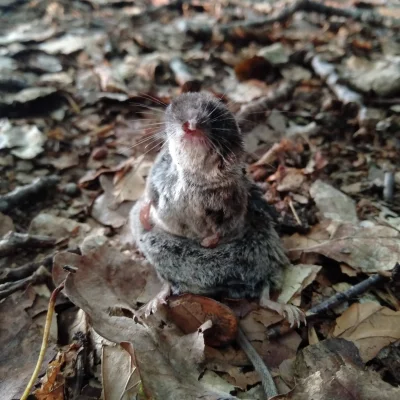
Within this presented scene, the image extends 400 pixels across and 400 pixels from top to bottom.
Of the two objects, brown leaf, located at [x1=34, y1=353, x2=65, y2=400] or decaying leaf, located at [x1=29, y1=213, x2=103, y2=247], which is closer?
brown leaf, located at [x1=34, y1=353, x2=65, y2=400]

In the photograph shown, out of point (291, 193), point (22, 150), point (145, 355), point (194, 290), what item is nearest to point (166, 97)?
point (22, 150)

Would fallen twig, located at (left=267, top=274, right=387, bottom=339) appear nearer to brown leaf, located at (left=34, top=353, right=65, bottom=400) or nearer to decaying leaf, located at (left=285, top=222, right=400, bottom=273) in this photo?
decaying leaf, located at (left=285, top=222, right=400, bottom=273)

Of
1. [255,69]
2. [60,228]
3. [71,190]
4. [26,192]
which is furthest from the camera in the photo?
[255,69]

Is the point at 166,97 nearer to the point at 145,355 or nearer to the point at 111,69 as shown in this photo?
the point at 111,69

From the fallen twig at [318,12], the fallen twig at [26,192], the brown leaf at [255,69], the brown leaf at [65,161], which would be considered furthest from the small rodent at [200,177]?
the fallen twig at [318,12]

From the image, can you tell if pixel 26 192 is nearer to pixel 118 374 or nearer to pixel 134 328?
pixel 134 328

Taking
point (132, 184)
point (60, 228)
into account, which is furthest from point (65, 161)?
point (60, 228)

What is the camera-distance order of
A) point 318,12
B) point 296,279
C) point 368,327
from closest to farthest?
point 368,327 < point 296,279 < point 318,12

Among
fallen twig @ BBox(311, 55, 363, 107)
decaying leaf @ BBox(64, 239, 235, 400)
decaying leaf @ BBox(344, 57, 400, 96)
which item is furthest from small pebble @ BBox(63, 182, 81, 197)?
decaying leaf @ BBox(344, 57, 400, 96)
